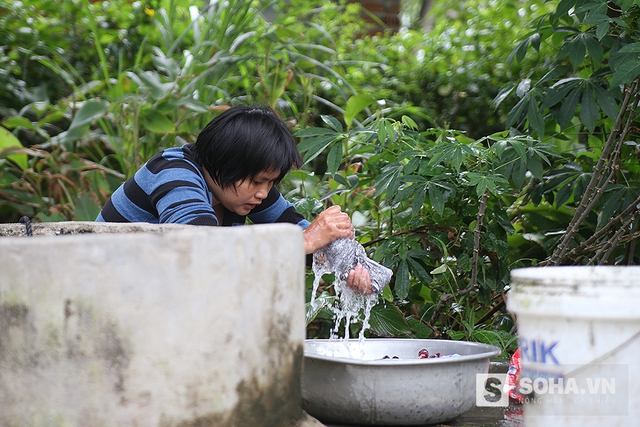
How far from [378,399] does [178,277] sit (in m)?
0.68

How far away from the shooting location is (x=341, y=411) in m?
1.77

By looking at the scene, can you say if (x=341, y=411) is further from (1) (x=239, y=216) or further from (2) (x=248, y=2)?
(2) (x=248, y=2)

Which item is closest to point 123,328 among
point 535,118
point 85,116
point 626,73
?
point 626,73

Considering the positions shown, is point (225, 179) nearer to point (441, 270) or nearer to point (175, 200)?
point (175, 200)

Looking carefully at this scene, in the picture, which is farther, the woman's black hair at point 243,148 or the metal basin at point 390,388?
the woman's black hair at point 243,148

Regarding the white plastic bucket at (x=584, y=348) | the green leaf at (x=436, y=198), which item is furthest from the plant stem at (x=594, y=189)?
the white plastic bucket at (x=584, y=348)

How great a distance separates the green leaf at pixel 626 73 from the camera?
2.12 meters

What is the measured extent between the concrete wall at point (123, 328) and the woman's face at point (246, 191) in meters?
0.88

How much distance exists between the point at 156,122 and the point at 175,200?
1.37 metres

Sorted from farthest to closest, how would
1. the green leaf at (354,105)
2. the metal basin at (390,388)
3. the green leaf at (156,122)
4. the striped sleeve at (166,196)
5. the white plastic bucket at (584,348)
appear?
1. the green leaf at (156,122)
2. the green leaf at (354,105)
3. the striped sleeve at (166,196)
4. the metal basin at (390,388)
5. the white plastic bucket at (584,348)

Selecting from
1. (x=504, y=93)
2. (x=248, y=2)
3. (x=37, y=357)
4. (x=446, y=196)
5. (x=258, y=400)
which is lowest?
(x=258, y=400)

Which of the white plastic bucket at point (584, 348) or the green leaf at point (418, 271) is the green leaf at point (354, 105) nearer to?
the green leaf at point (418, 271)

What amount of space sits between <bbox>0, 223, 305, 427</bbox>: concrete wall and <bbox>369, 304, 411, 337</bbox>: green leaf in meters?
1.19

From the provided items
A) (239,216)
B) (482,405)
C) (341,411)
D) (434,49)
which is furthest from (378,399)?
(434,49)
